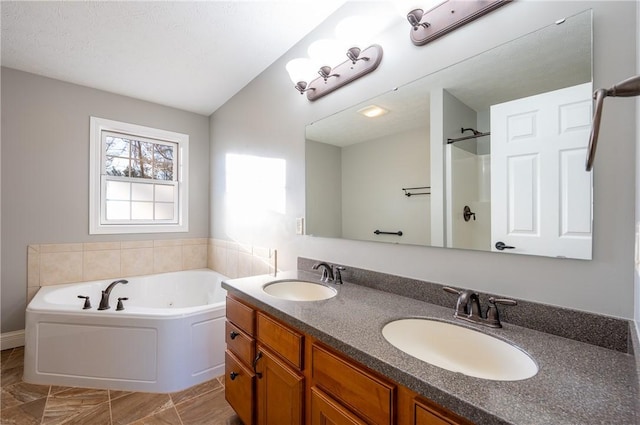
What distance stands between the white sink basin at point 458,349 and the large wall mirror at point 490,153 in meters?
0.35

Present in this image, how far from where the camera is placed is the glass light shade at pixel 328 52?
5.39ft

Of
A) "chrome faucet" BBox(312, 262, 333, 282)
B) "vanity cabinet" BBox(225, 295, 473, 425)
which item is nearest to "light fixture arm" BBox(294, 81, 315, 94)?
"chrome faucet" BBox(312, 262, 333, 282)

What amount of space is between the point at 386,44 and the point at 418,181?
30.1 inches

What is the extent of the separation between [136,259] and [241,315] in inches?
88.2

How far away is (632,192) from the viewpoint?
0.80 metres

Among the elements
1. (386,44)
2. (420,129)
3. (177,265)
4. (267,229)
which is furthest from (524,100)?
(177,265)

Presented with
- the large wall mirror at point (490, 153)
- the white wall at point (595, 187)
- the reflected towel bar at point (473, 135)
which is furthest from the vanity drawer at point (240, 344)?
the reflected towel bar at point (473, 135)

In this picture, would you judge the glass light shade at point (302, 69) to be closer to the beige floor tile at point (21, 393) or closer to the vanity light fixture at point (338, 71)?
the vanity light fixture at point (338, 71)

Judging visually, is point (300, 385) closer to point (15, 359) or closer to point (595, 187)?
point (595, 187)

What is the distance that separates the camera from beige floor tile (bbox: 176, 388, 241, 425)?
1.69 m

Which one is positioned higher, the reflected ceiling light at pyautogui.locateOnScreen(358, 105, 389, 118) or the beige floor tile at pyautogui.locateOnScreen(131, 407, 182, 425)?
the reflected ceiling light at pyautogui.locateOnScreen(358, 105, 389, 118)

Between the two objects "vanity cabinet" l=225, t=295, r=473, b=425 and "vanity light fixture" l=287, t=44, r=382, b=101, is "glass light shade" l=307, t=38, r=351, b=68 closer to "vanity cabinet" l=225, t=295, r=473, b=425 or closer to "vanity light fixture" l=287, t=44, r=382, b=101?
"vanity light fixture" l=287, t=44, r=382, b=101

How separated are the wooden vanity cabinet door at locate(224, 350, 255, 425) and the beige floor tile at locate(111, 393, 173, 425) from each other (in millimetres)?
556

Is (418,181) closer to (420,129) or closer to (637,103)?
(420,129)
